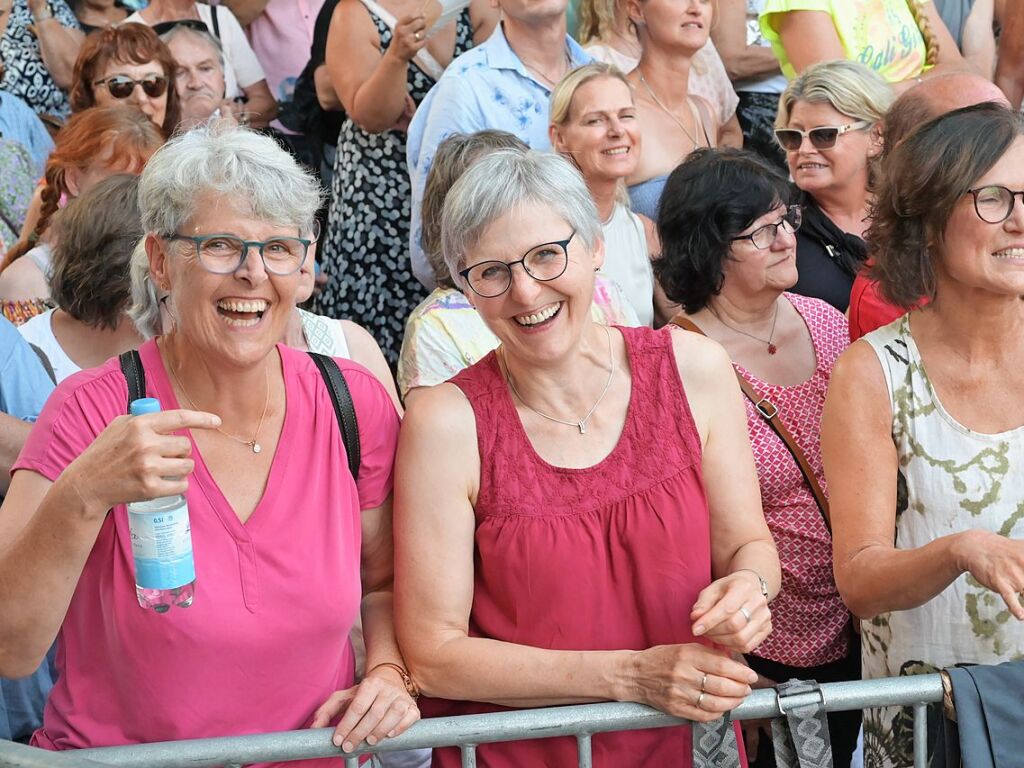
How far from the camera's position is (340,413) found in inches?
102

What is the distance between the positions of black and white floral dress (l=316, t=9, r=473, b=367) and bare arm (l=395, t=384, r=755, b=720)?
246cm

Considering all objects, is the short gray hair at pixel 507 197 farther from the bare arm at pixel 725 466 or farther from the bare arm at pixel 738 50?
the bare arm at pixel 738 50

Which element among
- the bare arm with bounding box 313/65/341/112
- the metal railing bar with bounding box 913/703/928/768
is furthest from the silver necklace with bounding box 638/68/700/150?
the metal railing bar with bounding box 913/703/928/768

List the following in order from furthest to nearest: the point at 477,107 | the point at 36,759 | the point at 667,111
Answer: the point at 667,111
the point at 477,107
the point at 36,759

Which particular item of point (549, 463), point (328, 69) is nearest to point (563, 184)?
point (549, 463)

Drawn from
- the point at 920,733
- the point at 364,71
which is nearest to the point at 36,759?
the point at 920,733

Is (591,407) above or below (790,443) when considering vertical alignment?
above

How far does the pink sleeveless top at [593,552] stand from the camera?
249cm

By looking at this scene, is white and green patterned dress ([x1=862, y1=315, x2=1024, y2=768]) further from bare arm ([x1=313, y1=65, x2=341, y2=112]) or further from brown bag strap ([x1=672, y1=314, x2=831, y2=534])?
bare arm ([x1=313, y1=65, x2=341, y2=112])

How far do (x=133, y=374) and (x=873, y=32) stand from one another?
379cm

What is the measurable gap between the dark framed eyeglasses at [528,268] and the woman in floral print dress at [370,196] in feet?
8.03

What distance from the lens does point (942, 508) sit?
2.69 metres

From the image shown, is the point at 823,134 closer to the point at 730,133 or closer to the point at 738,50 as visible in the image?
the point at 730,133

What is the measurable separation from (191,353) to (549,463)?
0.72 metres
